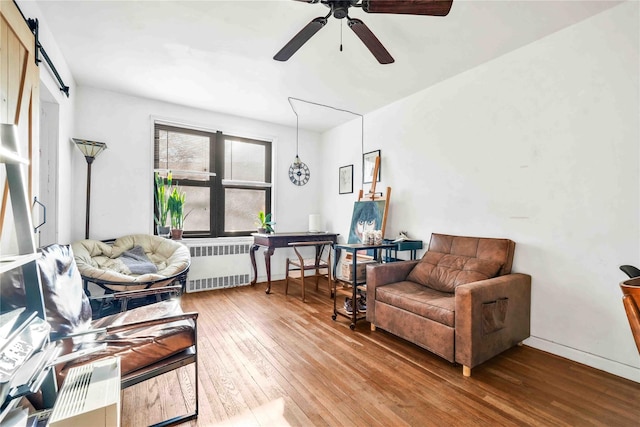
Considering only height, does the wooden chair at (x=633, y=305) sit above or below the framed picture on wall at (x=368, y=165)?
below

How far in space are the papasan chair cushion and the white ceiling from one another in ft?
6.29

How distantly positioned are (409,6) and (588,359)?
2828mm

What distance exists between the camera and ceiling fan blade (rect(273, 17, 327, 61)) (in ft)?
5.85

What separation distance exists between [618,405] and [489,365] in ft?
2.27

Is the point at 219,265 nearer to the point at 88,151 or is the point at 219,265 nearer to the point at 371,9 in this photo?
the point at 88,151

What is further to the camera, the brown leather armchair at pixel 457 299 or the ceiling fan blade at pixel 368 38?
the brown leather armchair at pixel 457 299

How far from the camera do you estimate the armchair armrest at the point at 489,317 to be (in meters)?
2.01

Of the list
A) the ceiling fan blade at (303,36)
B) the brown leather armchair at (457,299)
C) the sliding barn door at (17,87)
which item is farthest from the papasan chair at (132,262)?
the ceiling fan blade at (303,36)

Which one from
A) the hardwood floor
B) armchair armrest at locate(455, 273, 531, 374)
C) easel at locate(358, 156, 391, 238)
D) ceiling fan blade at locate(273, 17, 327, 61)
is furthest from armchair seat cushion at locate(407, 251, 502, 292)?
ceiling fan blade at locate(273, 17, 327, 61)

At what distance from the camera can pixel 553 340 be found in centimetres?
237

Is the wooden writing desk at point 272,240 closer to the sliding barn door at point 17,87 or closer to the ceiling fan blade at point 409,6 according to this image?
the sliding barn door at point 17,87

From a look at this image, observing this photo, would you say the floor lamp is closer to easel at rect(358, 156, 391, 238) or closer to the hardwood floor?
the hardwood floor

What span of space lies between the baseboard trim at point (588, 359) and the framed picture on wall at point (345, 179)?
2.95 metres

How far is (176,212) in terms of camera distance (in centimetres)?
394
